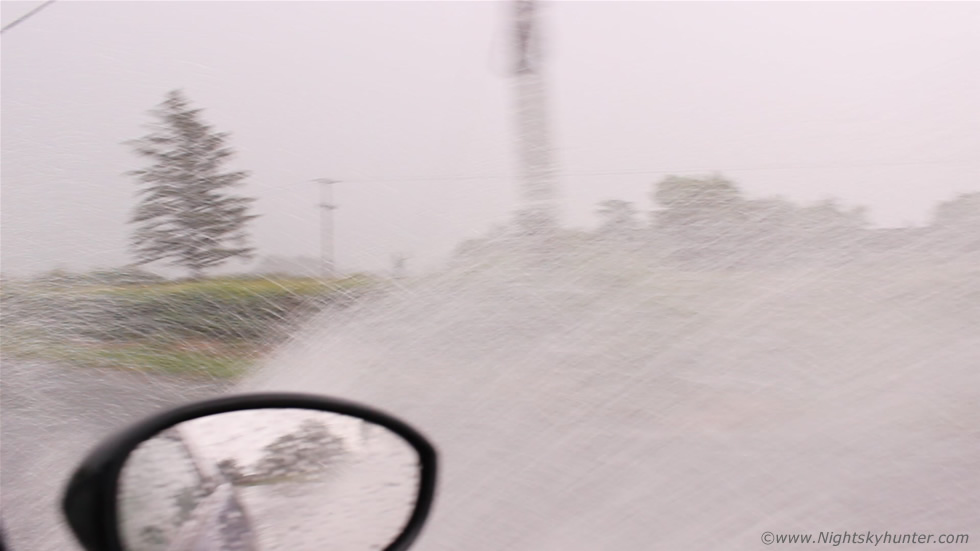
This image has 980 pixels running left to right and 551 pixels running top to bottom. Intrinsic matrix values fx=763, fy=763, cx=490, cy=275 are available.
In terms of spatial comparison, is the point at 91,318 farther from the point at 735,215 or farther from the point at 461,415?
the point at 735,215

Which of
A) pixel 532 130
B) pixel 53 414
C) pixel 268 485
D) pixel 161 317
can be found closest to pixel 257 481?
pixel 268 485

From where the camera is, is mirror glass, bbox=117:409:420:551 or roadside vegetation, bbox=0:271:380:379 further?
roadside vegetation, bbox=0:271:380:379

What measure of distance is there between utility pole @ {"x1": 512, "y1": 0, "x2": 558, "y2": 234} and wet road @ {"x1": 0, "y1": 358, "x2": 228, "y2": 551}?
2204mm

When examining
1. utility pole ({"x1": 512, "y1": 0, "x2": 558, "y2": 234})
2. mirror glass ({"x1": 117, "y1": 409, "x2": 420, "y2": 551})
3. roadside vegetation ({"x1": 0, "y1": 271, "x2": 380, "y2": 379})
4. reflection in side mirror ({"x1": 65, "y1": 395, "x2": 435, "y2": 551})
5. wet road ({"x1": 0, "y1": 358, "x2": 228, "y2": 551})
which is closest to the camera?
reflection in side mirror ({"x1": 65, "y1": 395, "x2": 435, "y2": 551})

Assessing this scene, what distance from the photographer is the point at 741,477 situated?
3.37 metres

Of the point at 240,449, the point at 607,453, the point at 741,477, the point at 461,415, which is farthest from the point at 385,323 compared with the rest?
the point at 240,449

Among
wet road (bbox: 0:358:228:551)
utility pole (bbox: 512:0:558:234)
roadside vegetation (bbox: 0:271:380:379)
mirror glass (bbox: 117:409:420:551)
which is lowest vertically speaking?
wet road (bbox: 0:358:228:551)

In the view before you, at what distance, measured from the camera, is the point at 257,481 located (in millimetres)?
1935

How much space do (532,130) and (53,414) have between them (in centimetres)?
319

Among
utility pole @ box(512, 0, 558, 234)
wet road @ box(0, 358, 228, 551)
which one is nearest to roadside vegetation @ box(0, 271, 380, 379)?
wet road @ box(0, 358, 228, 551)

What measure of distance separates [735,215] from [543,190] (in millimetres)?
1293

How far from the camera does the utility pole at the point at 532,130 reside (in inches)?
192

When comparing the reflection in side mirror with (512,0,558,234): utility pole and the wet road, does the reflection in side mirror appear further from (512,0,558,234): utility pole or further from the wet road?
(512,0,558,234): utility pole

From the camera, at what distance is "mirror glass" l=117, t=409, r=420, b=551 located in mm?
1739
